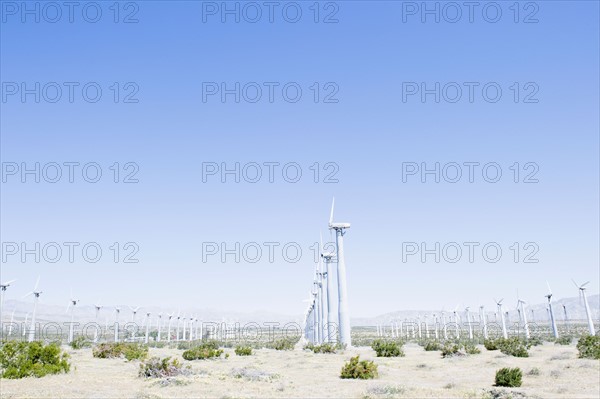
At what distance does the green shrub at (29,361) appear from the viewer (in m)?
24.4

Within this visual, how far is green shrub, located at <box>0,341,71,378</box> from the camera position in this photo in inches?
959

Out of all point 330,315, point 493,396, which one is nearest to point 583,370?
point 493,396

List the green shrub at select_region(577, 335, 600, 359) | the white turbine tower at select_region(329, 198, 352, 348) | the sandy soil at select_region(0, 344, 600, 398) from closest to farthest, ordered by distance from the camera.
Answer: the sandy soil at select_region(0, 344, 600, 398) → the green shrub at select_region(577, 335, 600, 359) → the white turbine tower at select_region(329, 198, 352, 348)

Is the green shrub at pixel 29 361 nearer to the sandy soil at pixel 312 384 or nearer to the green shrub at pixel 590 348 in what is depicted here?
the sandy soil at pixel 312 384

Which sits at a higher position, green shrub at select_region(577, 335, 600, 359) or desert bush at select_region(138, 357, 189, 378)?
desert bush at select_region(138, 357, 189, 378)

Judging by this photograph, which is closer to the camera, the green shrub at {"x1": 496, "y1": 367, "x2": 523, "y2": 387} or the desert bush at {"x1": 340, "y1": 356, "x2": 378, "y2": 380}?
the green shrub at {"x1": 496, "y1": 367, "x2": 523, "y2": 387}

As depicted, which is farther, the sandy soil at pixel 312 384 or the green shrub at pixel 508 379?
the green shrub at pixel 508 379

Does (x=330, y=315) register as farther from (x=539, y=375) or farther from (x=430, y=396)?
(x=430, y=396)

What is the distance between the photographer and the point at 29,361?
25250mm

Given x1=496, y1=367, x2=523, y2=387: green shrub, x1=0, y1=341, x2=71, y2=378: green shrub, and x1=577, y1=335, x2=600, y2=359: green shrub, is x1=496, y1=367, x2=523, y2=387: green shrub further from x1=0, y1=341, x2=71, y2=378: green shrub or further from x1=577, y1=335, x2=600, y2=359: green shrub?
x1=0, y1=341, x2=71, y2=378: green shrub

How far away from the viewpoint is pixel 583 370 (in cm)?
2756

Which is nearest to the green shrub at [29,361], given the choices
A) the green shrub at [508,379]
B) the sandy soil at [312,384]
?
the sandy soil at [312,384]

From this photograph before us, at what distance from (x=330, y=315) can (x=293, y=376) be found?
34.7 m

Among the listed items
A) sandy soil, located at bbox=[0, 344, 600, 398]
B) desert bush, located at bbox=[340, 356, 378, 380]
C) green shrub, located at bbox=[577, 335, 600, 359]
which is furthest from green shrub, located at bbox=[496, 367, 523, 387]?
green shrub, located at bbox=[577, 335, 600, 359]
